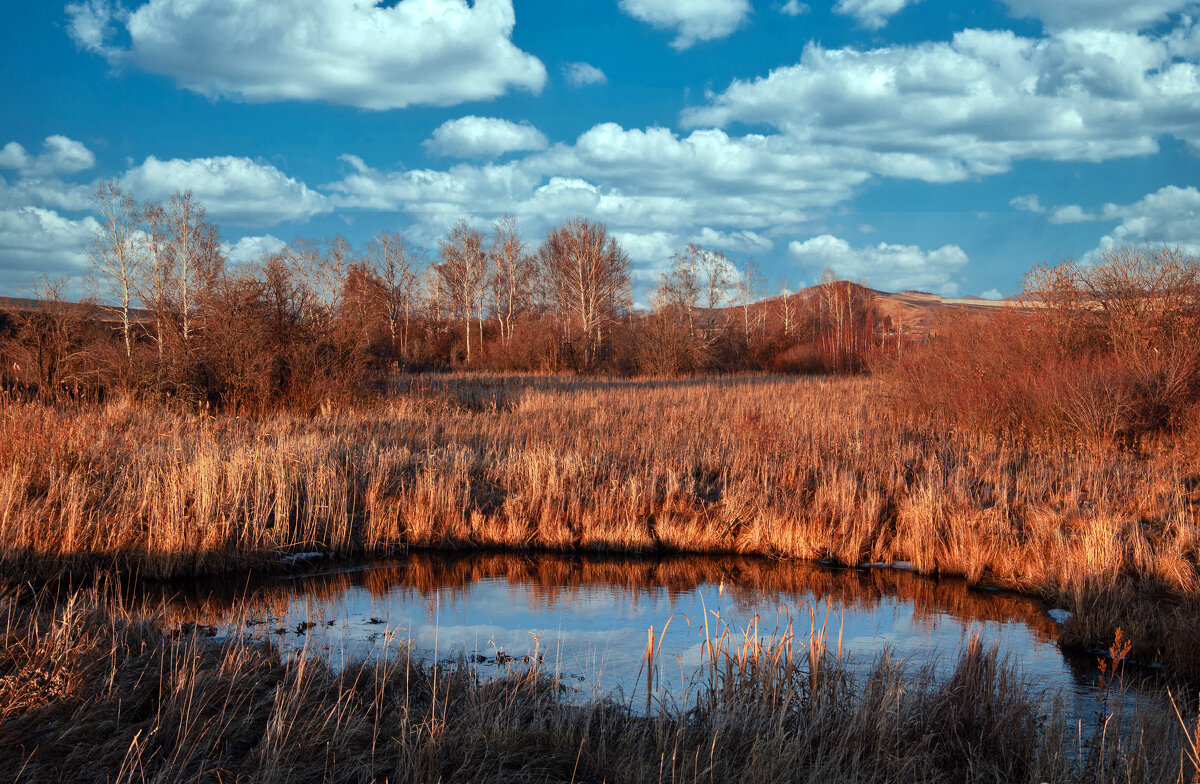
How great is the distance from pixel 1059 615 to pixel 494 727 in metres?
5.86

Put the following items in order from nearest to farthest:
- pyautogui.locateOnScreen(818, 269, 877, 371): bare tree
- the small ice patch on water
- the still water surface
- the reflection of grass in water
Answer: the still water surface → the small ice patch on water → the reflection of grass in water → pyautogui.locateOnScreen(818, 269, 877, 371): bare tree

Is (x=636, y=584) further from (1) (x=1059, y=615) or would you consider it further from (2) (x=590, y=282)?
(2) (x=590, y=282)

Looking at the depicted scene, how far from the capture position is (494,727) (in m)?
3.70

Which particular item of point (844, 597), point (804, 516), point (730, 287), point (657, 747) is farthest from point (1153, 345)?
point (730, 287)

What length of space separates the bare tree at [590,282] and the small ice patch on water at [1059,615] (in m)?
34.1

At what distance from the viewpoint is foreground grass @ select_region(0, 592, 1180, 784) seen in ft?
11.1

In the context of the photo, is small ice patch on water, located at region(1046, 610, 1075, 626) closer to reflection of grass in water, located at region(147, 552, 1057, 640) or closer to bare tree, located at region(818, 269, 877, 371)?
reflection of grass in water, located at region(147, 552, 1057, 640)

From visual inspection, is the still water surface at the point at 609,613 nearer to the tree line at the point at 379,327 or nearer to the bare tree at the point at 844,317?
the tree line at the point at 379,327

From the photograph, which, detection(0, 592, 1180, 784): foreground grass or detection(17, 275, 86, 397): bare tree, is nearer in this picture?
detection(0, 592, 1180, 784): foreground grass

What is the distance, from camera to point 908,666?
218 inches

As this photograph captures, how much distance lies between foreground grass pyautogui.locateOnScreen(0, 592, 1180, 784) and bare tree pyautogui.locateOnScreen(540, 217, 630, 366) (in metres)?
36.4

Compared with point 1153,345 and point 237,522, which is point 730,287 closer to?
point 1153,345

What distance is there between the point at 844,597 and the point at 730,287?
138ft

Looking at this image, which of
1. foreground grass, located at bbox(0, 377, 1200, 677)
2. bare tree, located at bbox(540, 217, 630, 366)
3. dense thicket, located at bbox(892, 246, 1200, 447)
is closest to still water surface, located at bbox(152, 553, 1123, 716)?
foreground grass, located at bbox(0, 377, 1200, 677)
